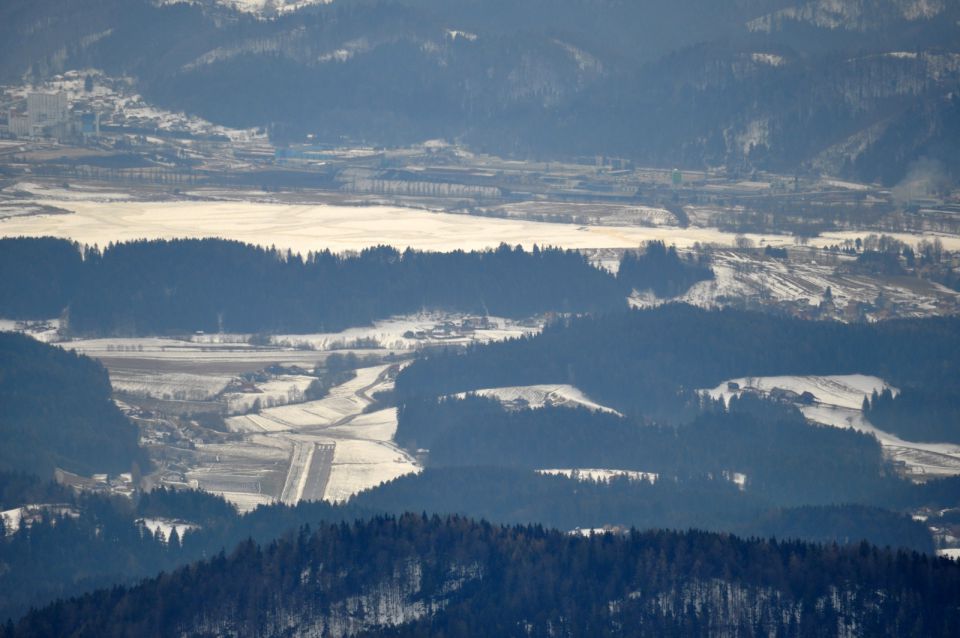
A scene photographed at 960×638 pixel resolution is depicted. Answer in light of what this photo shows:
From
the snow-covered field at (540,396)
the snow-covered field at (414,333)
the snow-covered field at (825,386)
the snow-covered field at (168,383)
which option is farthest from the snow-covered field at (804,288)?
the snow-covered field at (168,383)

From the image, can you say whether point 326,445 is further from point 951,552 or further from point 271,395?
point 951,552

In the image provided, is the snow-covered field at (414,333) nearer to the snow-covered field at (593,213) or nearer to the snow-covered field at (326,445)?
the snow-covered field at (326,445)

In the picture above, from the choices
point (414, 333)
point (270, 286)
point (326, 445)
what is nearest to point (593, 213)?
point (270, 286)

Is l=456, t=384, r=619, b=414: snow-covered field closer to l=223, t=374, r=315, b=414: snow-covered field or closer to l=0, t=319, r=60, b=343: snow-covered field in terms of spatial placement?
l=223, t=374, r=315, b=414: snow-covered field

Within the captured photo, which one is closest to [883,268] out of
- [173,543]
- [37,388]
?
[37,388]

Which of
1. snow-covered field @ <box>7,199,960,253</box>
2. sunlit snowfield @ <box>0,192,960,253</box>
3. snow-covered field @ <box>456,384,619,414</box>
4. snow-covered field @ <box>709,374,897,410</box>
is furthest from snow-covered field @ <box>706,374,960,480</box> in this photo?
snow-covered field @ <box>7,199,960,253</box>

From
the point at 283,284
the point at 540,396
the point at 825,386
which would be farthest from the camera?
the point at 283,284

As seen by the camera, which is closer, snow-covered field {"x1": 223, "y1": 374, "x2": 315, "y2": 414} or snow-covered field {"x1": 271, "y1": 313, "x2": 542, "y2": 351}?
snow-covered field {"x1": 223, "y1": 374, "x2": 315, "y2": 414}

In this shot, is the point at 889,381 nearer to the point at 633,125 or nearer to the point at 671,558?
the point at 671,558
